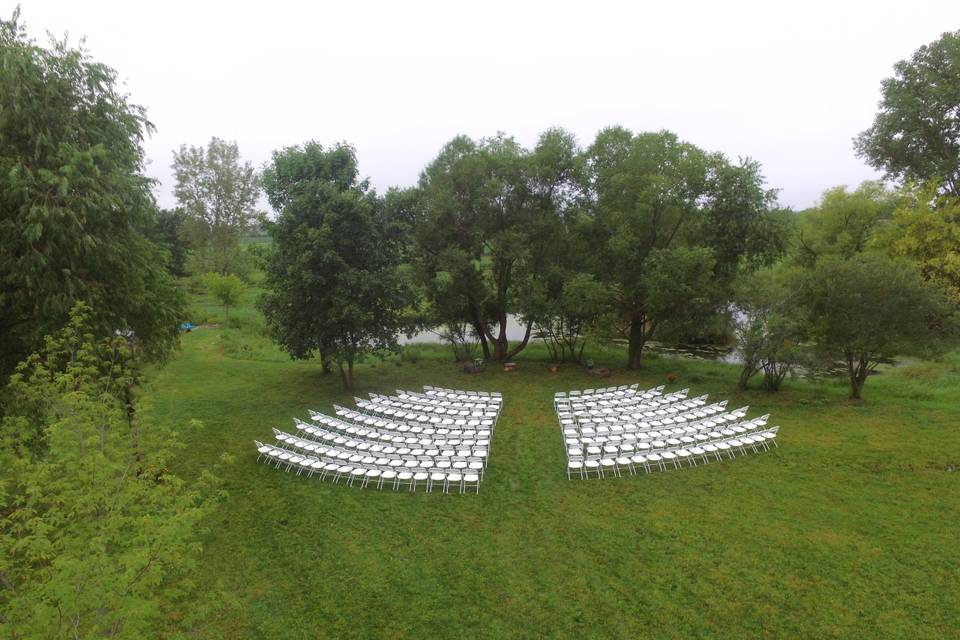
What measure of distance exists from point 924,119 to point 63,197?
3774cm

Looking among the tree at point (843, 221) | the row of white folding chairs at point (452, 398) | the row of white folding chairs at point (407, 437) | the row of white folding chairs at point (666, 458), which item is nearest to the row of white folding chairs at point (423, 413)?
the row of white folding chairs at point (452, 398)

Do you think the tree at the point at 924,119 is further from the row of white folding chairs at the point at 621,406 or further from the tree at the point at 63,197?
the tree at the point at 63,197

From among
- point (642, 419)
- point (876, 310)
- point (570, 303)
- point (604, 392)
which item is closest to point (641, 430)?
point (642, 419)

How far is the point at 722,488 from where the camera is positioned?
13.9 m

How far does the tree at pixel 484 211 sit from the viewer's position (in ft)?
84.5

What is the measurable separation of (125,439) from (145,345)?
6419mm

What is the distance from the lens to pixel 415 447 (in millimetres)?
16266

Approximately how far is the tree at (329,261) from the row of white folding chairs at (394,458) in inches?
234

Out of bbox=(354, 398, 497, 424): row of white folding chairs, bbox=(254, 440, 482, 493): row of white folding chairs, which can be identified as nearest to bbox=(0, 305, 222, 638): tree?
bbox=(254, 440, 482, 493): row of white folding chairs

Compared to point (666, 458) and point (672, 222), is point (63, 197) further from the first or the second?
point (672, 222)

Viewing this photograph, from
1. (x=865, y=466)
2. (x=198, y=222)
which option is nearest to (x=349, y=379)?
(x=865, y=466)

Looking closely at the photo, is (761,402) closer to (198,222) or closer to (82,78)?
(82,78)

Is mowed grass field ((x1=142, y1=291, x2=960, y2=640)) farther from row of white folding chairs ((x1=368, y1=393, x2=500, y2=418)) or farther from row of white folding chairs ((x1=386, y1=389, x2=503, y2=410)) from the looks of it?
row of white folding chairs ((x1=386, y1=389, x2=503, y2=410))

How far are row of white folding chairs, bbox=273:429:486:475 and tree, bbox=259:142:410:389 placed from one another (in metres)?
5.95
